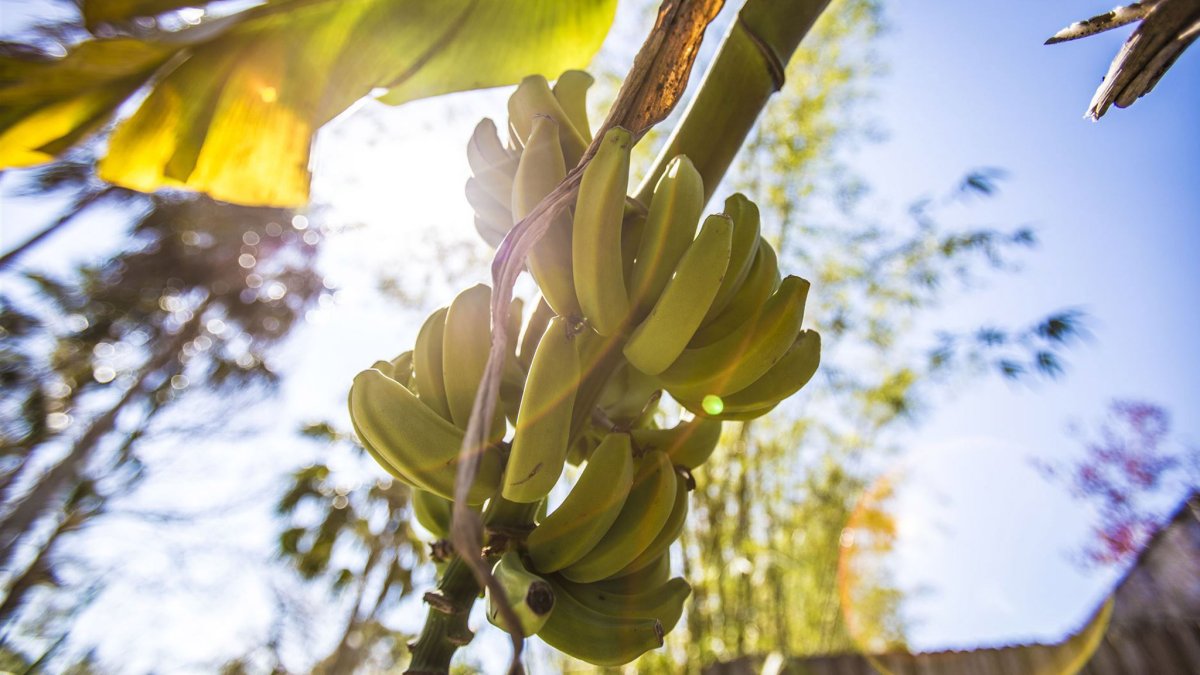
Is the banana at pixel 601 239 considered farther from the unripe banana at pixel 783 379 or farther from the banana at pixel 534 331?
the unripe banana at pixel 783 379

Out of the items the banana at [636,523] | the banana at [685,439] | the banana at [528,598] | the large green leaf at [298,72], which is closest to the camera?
the banana at [528,598]

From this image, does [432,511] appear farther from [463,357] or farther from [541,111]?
[541,111]

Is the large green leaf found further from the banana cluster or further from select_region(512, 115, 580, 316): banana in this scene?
select_region(512, 115, 580, 316): banana

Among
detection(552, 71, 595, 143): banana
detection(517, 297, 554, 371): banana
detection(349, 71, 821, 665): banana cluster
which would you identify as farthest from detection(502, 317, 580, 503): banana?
detection(552, 71, 595, 143): banana

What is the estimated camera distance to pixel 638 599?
85 centimetres

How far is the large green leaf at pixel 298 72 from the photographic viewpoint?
116 centimetres

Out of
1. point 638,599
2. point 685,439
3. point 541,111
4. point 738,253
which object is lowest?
point 638,599

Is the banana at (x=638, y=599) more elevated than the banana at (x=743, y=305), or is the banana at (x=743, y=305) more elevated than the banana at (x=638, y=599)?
the banana at (x=743, y=305)

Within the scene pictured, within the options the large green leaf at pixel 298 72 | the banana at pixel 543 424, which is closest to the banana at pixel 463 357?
the banana at pixel 543 424

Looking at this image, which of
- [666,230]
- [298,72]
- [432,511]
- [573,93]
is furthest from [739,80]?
[298,72]

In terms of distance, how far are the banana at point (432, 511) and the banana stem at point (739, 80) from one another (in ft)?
1.87

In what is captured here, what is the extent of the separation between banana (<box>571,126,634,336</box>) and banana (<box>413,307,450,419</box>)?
9.0 inches

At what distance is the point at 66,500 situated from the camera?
6.43m

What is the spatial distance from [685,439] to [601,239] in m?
0.35
